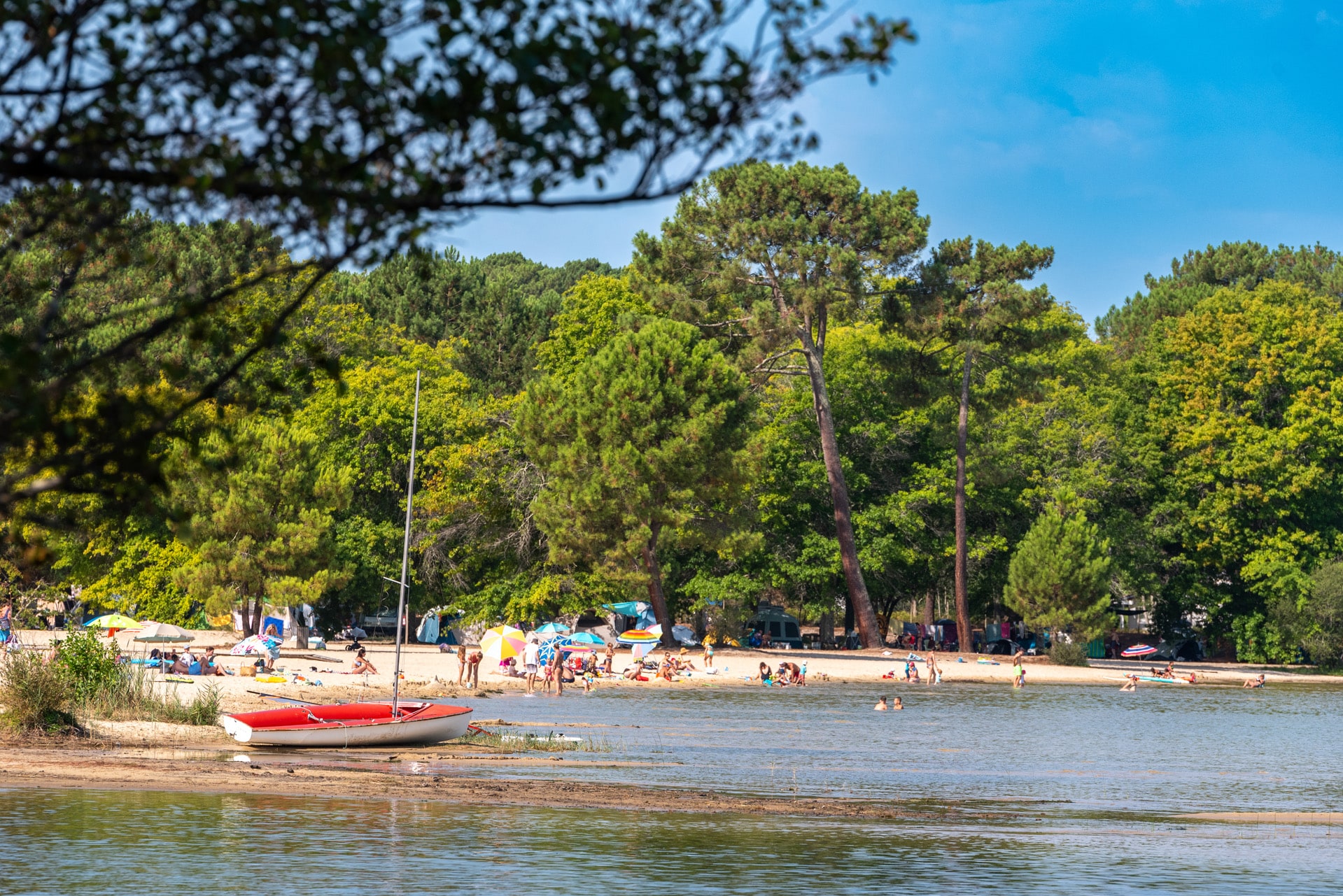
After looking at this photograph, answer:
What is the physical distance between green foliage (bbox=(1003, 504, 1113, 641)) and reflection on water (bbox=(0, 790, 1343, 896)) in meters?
42.7

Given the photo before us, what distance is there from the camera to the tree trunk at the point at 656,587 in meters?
59.5

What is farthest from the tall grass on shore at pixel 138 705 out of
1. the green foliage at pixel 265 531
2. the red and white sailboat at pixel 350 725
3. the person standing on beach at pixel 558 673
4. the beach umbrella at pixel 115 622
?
the beach umbrella at pixel 115 622

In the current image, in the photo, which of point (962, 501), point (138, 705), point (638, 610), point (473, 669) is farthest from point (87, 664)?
point (962, 501)

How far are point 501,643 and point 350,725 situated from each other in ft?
67.5

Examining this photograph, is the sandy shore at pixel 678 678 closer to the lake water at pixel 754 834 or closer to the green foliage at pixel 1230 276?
the lake water at pixel 754 834

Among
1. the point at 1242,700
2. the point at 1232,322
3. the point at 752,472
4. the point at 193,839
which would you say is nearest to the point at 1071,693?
the point at 1242,700

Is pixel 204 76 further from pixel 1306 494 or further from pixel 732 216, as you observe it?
pixel 1306 494

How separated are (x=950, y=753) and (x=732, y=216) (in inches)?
1445

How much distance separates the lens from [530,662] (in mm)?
50969

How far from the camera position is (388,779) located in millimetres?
23812

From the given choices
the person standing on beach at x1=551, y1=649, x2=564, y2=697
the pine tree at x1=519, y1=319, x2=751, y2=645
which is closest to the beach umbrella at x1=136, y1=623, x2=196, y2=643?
the person standing on beach at x1=551, y1=649, x2=564, y2=697

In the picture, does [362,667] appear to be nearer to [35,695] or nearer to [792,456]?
[35,695]

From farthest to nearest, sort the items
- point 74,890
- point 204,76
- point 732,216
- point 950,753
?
1. point 732,216
2. point 950,753
3. point 74,890
4. point 204,76

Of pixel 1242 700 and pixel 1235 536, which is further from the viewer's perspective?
pixel 1235 536
